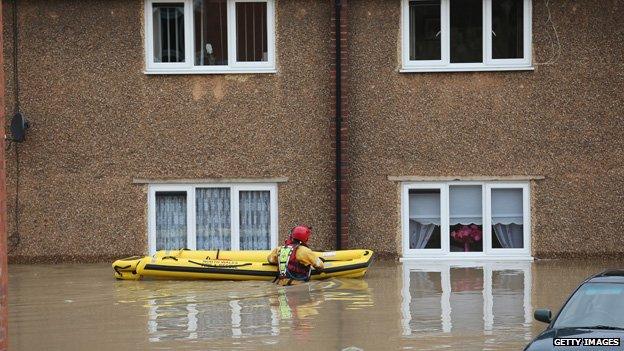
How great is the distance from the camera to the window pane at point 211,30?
2073 centimetres

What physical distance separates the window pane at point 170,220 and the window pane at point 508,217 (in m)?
5.53

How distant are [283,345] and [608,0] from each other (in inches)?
403

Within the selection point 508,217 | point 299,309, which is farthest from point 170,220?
point 508,217

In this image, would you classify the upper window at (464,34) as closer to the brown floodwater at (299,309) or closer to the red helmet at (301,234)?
the brown floodwater at (299,309)

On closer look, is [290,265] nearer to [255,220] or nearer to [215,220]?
[255,220]

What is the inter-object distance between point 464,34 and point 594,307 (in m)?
10.1

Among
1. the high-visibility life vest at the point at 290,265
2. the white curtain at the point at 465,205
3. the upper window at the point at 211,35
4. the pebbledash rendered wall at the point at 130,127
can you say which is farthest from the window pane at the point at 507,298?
the upper window at the point at 211,35

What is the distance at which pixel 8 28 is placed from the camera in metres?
20.7

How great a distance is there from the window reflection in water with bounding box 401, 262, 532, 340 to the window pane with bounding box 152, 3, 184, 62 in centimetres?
557

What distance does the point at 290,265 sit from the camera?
18266 millimetres

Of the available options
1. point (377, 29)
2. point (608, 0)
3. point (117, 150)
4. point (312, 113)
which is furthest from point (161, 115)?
point (608, 0)

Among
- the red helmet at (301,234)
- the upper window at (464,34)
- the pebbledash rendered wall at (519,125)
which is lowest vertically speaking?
the red helmet at (301,234)

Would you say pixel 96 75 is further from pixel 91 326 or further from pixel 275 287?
pixel 91 326

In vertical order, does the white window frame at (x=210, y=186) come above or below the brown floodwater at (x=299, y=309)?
above
